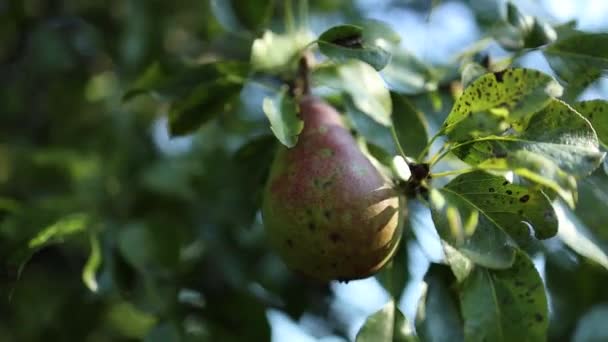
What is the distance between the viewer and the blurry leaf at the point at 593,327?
174cm

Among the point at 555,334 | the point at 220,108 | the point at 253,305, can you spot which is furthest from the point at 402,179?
the point at 555,334

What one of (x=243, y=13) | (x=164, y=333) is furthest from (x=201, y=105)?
(x=164, y=333)

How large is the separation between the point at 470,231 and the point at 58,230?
689 mm

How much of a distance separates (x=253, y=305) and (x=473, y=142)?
763 mm

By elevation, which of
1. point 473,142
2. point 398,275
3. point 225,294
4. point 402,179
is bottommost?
point 225,294

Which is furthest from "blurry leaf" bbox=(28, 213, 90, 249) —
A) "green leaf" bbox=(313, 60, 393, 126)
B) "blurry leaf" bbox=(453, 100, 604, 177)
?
"blurry leaf" bbox=(453, 100, 604, 177)

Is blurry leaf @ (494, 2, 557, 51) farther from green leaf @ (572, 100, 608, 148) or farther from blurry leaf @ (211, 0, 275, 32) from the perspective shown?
blurry leaf @ (211, 0, 275, 32)

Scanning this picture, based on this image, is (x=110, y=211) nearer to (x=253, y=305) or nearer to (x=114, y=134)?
(x=114, y=134)

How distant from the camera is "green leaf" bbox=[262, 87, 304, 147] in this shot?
1.14 metres

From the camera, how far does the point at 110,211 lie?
6.97 ft

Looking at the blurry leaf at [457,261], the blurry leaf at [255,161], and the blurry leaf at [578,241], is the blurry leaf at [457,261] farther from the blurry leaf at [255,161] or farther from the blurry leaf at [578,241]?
the blurry leaf at [255,161]

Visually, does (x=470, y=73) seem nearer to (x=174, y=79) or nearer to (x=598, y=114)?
(x=598, y=114)

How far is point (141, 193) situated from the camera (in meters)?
2.13

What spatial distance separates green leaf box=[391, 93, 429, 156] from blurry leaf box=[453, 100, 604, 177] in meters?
0.18
